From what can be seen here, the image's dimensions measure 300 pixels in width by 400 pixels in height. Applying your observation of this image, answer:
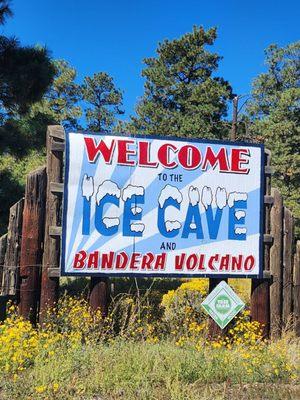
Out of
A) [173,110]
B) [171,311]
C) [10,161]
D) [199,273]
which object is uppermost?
[173,110]

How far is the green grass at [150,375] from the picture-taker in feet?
15.5

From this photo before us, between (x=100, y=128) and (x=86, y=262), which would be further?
(x=100, y=128)

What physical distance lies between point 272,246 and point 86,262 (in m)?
2.68

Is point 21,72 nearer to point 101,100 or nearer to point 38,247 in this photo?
point 38,247

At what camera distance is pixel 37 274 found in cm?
682

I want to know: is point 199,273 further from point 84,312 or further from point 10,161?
point 10,161

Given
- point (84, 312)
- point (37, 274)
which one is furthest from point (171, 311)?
point (37, 274)

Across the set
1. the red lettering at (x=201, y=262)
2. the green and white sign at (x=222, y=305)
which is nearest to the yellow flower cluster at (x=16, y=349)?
the green and white sign at (x=222, y=305)

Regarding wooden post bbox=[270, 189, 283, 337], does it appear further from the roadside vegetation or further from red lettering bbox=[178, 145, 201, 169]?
red lettering bbox=[178, 145, 201, 169]

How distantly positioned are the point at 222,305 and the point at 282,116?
25.3 meters

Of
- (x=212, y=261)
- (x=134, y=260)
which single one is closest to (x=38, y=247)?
(x=134, y=260)

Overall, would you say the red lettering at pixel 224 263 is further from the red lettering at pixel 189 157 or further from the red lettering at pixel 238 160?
the red lettering at pixel 189 157

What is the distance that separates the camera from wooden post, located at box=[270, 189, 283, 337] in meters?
7.50

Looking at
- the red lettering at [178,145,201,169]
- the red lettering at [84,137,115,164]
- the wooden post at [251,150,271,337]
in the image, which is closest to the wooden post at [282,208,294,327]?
the wooden post at [251,150,271,337]
